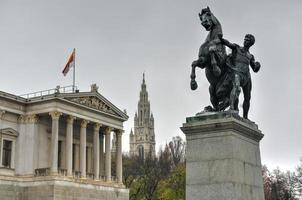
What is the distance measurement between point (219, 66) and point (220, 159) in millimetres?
2270

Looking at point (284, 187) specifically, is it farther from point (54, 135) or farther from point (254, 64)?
point (254, 64)

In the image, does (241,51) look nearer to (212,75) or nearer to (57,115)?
(212,75)

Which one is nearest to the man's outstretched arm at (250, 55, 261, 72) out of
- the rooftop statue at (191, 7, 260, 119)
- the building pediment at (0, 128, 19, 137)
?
the rooftop statue at (191, 7, 260, 119)

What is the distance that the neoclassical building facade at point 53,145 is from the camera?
54.6m

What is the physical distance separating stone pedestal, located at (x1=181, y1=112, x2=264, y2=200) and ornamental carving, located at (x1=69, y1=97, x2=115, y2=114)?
48.7 m

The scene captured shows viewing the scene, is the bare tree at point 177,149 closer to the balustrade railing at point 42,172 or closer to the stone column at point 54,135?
the stone column at point 54,135

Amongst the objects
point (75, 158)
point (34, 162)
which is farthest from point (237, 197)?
point (75, 158)

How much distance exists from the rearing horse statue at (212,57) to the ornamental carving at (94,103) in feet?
158

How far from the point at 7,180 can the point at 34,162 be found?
3.92 meters

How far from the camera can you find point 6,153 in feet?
182

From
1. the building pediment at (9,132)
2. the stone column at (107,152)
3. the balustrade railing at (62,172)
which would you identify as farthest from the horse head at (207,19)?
the stone column at (107,152)

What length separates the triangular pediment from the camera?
59.4m

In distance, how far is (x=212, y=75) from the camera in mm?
11359

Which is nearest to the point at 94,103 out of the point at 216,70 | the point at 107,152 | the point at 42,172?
the point at 107,152
